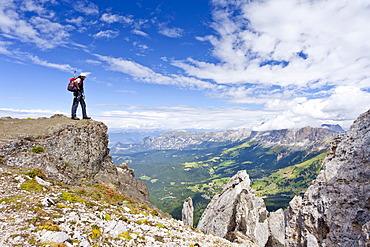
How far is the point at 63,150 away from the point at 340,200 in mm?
32830

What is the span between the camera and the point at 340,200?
878 inches

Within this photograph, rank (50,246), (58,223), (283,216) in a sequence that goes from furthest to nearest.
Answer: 1. (283,216)
2. (58,223)
3. (50,246)

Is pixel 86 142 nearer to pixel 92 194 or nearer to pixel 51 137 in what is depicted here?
pixel 51 137

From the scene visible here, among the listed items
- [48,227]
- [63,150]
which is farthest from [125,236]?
[63,150]

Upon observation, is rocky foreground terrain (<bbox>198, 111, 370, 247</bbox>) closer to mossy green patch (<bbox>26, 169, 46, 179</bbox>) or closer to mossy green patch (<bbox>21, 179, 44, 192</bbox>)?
mossy green patch (<bbox>21, 179, 44, 192</bbox>)

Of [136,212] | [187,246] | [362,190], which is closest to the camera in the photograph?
[187,246]

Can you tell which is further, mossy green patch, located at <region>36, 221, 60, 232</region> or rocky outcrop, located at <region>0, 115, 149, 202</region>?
rocky outcrop, located at <region>0, 115, 149, 202</region>

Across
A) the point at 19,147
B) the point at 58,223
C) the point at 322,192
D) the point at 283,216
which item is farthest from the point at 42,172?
the point at 283,216

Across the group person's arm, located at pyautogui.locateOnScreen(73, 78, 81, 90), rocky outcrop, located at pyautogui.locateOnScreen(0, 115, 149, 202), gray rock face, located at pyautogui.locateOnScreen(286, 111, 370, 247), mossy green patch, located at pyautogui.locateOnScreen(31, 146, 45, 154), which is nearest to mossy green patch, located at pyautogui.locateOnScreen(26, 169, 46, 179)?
rocky outcrop, located at pyautogui.locateOnScreen(0, 115, 149, 202)

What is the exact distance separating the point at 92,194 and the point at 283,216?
41.4 meters

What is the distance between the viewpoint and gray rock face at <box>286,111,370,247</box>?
20250 mm

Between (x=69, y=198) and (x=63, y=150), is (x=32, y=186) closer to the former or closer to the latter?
(x=69, y=198)

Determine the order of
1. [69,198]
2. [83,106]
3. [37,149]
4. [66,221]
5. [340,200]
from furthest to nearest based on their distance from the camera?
1. [83,106]
2. [340,200]
3. [37,149]
4. [69,198]
5. [66,221]

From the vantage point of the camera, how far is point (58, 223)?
10555 mm
